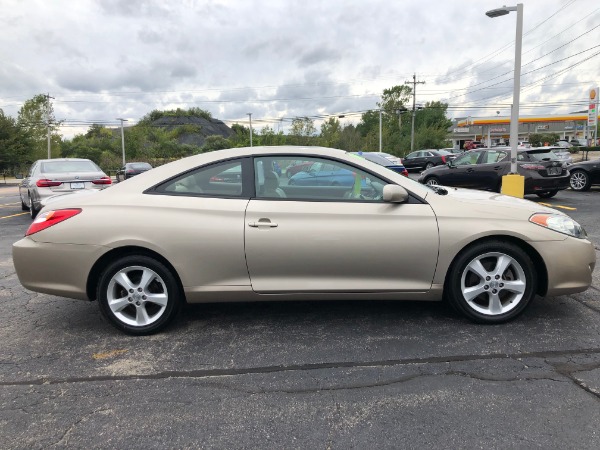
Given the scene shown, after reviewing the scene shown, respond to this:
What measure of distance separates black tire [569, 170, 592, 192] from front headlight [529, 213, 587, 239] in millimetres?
11600

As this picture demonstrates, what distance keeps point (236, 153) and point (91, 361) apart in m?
1.94

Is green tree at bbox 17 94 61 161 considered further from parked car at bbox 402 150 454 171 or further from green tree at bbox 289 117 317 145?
parked car at bbox 402 150 454 171

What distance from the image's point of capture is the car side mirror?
355 centimetres

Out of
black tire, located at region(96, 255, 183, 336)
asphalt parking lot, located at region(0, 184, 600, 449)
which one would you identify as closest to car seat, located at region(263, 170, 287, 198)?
black tire, located at region(96, 255, 183, 336)

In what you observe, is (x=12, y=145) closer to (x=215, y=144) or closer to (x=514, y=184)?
(x=514, y=184)

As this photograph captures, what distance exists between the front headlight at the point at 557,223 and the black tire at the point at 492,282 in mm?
295

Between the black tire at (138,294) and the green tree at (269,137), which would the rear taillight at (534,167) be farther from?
the green tree at (269,137)

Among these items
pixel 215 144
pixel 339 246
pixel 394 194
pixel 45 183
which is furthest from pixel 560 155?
pixel 215 144

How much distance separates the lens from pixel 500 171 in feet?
39.4

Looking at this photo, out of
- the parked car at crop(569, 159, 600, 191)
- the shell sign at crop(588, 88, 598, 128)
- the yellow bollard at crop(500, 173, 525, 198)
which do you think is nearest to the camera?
the yellow bollard at crop(500, 173, 525, 198)

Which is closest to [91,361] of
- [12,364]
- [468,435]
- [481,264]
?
[12,364]

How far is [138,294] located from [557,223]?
3.43 meters

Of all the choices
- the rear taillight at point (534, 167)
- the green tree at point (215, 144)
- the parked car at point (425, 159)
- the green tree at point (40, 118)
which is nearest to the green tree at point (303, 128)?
the green tree at point (215, 144)

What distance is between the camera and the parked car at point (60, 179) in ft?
32.6
